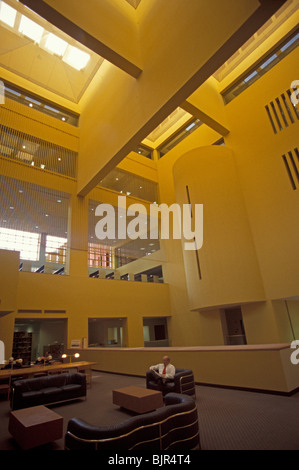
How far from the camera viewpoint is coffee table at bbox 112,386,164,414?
16.2 ft

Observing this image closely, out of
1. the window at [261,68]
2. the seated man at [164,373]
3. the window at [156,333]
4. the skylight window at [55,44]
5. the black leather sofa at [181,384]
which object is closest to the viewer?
the black leather sofa at [181,384]

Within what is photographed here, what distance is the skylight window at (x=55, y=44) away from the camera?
13.7 meters

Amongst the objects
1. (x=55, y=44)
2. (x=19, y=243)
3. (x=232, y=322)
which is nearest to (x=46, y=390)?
(x=19, y=243)

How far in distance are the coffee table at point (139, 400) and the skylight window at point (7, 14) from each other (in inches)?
647

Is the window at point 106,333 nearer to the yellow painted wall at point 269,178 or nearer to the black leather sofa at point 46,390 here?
the yellow painted wall at point 269,178

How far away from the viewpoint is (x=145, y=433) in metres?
2.94

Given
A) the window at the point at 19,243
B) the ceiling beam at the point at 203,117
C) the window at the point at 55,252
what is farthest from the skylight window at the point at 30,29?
the window at the point at 55,252

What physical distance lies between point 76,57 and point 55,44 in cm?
116

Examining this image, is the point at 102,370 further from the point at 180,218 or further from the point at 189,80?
the point at 189,80

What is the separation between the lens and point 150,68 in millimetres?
9320

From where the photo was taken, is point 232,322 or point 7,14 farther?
point 232,322

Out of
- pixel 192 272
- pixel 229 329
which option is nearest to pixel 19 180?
pixel 192 272

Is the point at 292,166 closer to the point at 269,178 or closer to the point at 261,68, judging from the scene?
the point at 269,178

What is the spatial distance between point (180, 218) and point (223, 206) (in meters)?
2.25
